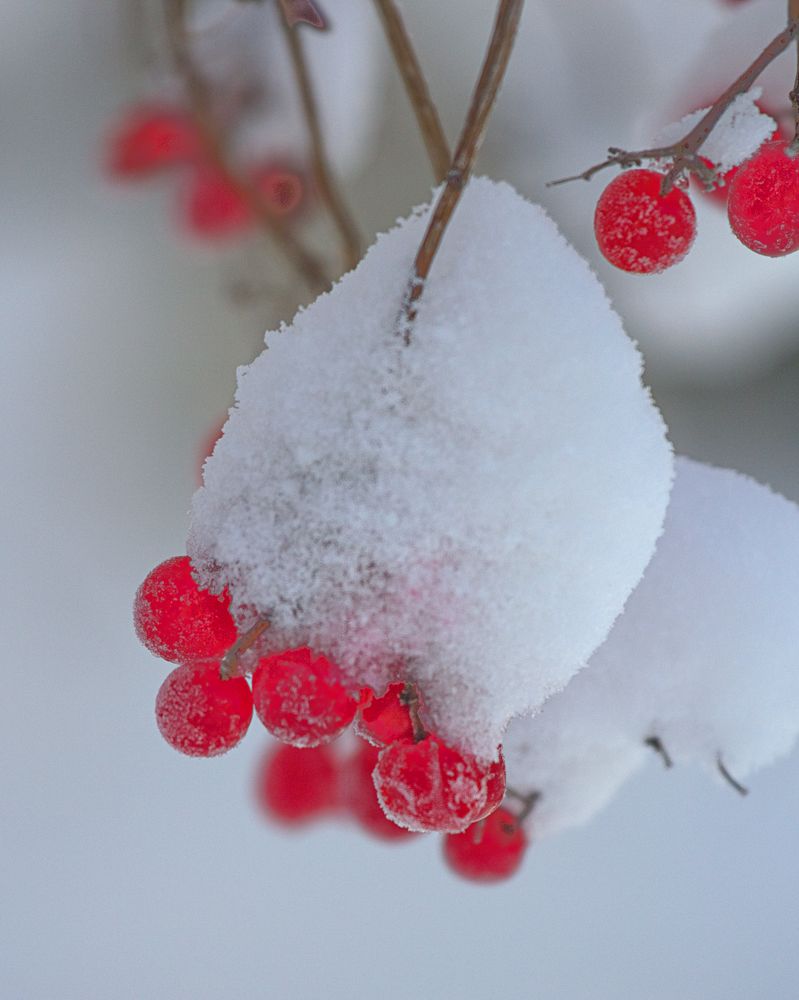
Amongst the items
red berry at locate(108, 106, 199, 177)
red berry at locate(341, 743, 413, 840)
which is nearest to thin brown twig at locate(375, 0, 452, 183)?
red berry at locate(341, 743, 413, 840)

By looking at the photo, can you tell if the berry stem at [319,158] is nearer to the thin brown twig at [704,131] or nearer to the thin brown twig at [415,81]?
the thin brown twig at [415,81]

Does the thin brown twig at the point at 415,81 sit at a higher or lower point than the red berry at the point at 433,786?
higher

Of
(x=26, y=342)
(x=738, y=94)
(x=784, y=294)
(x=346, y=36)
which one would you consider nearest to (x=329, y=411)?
(x=738, y=94)

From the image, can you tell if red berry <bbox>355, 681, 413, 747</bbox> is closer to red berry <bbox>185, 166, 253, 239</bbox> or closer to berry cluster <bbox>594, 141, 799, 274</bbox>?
berry cluster <bbox>594, 141, 799, 274</bbox>

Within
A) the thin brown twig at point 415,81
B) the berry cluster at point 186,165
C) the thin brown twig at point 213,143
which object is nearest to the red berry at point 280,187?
the berry cluster at point 186,165

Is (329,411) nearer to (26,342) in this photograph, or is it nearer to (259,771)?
(259,771)

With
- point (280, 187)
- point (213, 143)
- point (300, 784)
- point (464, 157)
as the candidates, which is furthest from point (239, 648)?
point (280, 187)
